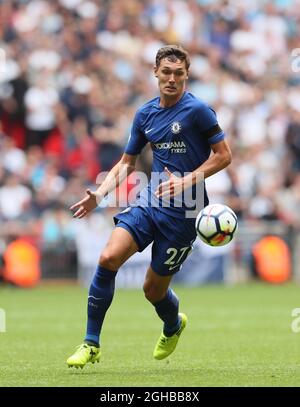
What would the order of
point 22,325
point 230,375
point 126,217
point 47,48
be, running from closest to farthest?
point 230,375
point 126,217
point 22,325
point 47,48

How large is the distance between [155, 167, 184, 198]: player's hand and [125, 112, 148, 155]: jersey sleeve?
2.61ft

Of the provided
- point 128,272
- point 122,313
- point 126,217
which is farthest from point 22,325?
point 128,272

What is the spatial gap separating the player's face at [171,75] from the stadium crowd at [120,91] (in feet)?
36.6

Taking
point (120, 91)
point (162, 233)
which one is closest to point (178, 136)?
point (162, 233)

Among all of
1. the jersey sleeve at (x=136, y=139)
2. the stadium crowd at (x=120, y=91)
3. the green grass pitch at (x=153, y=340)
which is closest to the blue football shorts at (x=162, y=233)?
the jersey sleeve at (x=136, y=139)

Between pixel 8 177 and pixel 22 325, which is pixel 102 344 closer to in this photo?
pixel 22 325

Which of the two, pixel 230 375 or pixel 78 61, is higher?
pixel 78 61

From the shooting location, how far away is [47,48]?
2152cm

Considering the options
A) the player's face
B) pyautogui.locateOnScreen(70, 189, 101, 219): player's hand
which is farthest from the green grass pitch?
the player's face

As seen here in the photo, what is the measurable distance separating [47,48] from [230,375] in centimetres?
1434

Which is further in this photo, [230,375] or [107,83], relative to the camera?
[107,83]

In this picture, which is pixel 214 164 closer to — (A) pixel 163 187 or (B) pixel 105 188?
(A) pixel 163 187

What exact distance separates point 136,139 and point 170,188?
0.91 meters

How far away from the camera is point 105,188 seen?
9.02 meters
